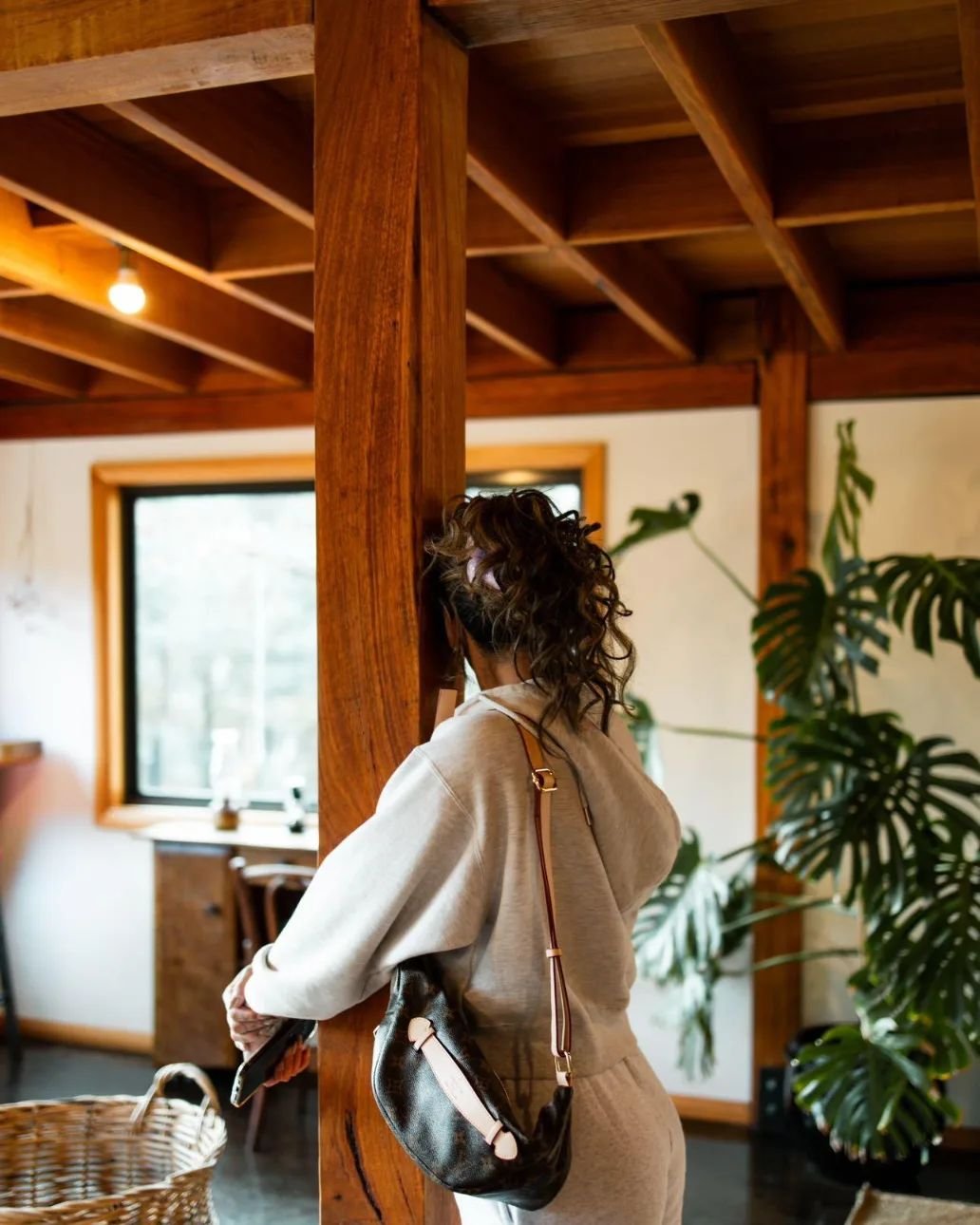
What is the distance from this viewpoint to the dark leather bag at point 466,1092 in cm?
126

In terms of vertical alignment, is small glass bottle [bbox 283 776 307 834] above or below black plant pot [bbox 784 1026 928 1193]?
above

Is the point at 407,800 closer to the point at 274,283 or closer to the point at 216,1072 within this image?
the point at 274,283

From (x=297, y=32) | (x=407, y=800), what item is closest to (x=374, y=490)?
(x=407, y=800)

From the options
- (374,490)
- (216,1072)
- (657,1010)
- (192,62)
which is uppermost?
(192,62)

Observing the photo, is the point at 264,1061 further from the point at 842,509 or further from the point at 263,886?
the point at 263,886

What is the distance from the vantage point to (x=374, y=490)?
Result: 1.50 metres

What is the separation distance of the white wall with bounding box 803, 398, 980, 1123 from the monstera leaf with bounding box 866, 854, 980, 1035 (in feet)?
2.97

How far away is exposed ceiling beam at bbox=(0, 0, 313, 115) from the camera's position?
5.08 feet

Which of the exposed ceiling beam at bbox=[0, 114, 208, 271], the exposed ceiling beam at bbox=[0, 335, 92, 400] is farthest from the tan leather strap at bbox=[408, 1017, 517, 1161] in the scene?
the exposed ceiling beam at bbox=[0, 335, 92, 400]

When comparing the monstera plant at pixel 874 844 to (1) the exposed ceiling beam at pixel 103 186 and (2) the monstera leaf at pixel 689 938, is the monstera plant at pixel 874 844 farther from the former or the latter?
(1) the exposed ceiling beam at pixel 103 186

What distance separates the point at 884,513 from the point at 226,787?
2292 millimetres

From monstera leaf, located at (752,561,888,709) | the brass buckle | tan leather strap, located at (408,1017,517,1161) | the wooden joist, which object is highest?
the wooden joist

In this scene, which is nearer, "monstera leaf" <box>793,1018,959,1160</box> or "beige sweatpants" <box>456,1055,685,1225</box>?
"beige sweatpants" <box>456,1055,685,1225</box>

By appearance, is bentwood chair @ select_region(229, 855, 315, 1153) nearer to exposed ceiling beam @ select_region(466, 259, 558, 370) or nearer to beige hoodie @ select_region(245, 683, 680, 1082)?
exposed ceiling beam @ select_region(466, 259, 558, 370)
